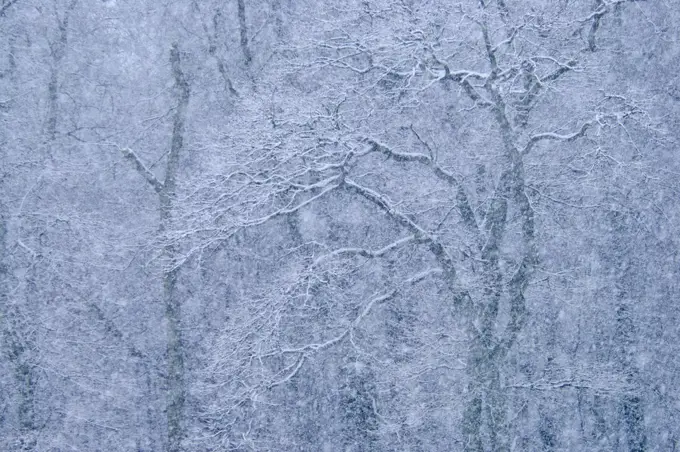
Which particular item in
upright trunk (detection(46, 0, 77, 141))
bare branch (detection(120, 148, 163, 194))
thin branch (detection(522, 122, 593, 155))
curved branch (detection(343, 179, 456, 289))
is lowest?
curved branch (detection(343, 179, 456, 289))

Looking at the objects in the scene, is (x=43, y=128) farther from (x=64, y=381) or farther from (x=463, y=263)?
(x=463, y=263)

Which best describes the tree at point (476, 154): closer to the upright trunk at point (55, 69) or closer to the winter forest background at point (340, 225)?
the winter forest background at point (340, 225)

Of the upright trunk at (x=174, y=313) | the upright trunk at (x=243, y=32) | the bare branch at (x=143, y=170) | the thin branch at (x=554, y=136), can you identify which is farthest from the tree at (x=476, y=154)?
the upright trunk at (x=243, y=32)

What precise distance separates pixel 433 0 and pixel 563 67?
2024 millimetres

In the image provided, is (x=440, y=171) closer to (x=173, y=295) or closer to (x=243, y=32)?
(x=173, y=295)

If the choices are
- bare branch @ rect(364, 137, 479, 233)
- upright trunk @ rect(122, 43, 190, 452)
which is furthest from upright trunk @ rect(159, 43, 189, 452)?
bare branch @ rect(364, 137, 479, 233)

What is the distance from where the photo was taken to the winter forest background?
36.0 feet

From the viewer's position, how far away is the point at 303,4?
14648 millimetres

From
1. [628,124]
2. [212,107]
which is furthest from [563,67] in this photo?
[212,107]

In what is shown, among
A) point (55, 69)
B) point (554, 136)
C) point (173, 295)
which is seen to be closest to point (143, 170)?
point (173, 295)

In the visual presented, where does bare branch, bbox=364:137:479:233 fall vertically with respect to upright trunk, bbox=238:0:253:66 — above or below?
below

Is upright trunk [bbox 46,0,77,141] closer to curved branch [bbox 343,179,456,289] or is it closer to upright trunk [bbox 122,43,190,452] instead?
upright trunk [bbox 122,43,190,452]

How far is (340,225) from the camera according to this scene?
16172 millimetres

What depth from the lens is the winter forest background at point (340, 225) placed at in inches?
432
